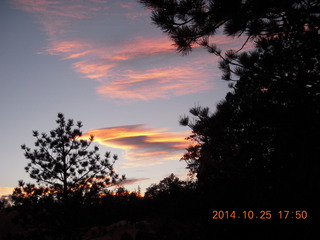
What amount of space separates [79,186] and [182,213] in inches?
291

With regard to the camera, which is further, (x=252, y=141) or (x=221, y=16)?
(x=252, y=141)

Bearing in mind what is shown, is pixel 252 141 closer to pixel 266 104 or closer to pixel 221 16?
pixel 266 104

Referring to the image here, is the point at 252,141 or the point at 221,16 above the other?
the point at 221,16
